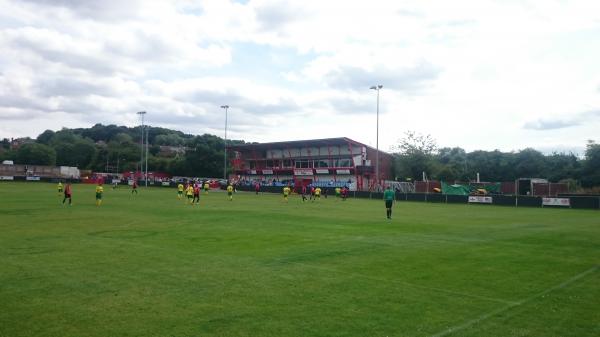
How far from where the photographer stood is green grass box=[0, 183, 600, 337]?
6.59 metres

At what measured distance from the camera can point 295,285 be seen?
895cm

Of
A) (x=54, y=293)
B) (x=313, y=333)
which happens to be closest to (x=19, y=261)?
(x=54, y=293)

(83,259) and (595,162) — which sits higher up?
(595,162)

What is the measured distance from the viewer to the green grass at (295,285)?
6590 millimetres

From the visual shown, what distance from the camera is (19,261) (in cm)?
1103

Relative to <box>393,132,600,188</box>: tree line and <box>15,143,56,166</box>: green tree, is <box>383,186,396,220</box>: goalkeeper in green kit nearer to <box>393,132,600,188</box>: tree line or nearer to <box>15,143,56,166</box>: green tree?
<box>393,132,600,188</box>: tree line

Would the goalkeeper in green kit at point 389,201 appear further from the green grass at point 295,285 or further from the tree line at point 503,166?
the tree line at point 503,166

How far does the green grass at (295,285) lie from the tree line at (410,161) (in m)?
69.4

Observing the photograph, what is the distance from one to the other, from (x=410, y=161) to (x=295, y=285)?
82641mm

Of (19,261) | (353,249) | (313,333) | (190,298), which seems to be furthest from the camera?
(353,249)

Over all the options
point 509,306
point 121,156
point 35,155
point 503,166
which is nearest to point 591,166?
point 503,166

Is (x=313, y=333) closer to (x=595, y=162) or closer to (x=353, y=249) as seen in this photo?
(x=353, y=249)

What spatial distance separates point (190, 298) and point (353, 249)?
6609 mm

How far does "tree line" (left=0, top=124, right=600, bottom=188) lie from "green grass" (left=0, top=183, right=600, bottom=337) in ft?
228
